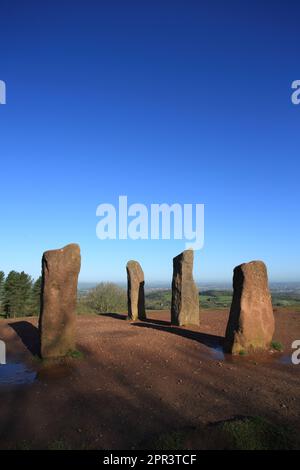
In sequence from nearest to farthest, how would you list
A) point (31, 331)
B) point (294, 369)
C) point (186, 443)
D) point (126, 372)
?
point (186, 443)
point (126, 372)
point (294, 369)
point (31, 331)

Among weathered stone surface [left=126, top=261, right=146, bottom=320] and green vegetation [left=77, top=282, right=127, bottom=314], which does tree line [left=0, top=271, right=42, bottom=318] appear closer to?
green vegetation [left=77, top=282, right=127, bottom=314]

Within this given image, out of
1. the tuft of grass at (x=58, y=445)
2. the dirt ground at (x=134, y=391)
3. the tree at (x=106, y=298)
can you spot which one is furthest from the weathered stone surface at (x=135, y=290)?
the tuft of grass at (x=58, y=445)

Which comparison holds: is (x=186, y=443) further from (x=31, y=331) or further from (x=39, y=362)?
(x=31, y=331)

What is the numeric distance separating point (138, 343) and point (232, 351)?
12.0 ft

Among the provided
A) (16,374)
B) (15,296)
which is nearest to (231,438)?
(16,374)

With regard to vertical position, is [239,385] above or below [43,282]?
below

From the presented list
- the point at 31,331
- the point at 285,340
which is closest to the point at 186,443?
the point at 285,340

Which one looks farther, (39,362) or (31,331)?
(31,331)

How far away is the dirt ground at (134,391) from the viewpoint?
7.41m

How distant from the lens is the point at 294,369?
1207 cm

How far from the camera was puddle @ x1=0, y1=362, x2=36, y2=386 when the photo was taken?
416 inches

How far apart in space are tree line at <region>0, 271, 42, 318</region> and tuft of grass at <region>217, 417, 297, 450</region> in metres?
32.1

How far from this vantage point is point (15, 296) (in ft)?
122

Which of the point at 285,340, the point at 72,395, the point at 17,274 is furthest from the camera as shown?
the point at 17,274
